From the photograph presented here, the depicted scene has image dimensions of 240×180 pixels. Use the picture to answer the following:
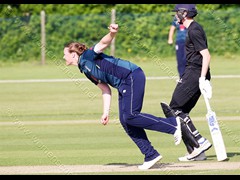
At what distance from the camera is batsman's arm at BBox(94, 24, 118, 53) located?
988 centimetres

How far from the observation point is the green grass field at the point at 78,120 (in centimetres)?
1190

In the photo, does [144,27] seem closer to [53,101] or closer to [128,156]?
[53,101]

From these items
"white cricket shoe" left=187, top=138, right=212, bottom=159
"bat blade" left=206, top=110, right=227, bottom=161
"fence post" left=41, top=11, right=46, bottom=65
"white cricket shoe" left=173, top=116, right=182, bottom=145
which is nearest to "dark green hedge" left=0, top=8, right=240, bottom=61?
"fence post" left=41, top=11, right=46, bottom=65

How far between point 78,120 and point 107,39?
6450 mm

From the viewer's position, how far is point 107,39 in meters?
10.0

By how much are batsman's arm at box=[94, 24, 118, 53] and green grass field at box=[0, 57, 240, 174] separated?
172cm

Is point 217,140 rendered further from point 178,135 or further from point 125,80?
point 125,80

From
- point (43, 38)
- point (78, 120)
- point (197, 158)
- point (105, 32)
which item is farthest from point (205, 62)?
point (43, 38)

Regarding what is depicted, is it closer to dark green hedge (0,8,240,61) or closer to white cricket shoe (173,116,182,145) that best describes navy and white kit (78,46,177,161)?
white cricket shoe (173,116,182,145)

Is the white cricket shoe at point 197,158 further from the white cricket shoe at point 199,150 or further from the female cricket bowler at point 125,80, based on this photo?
the female cricket bowler at point 125,80

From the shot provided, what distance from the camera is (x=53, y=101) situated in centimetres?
1973

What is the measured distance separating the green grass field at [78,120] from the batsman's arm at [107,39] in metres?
1.72

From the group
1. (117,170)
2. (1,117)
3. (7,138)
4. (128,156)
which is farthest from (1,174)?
(1,117)

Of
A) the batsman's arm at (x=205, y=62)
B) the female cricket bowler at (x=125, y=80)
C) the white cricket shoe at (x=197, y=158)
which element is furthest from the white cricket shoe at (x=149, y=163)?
the batsman's arm at (x=205, y=62)
